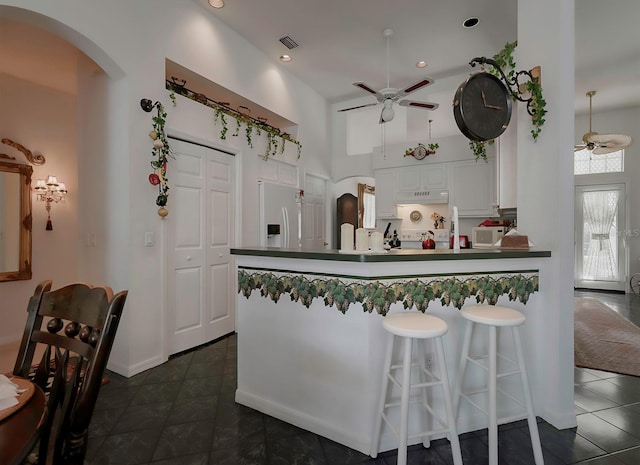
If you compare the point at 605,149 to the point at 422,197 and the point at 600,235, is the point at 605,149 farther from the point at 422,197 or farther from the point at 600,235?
the point at 422,197

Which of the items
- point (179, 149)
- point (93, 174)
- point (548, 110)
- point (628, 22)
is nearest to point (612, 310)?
point (628, 22)

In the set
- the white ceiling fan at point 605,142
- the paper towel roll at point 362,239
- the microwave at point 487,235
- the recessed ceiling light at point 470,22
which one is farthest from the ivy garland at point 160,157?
the white ceiling fan at point 605,142

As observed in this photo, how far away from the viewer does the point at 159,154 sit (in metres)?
2.86

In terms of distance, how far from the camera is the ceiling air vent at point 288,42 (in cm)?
397

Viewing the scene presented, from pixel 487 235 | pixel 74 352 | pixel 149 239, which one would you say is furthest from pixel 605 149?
pixel 74 352

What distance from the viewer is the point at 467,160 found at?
15.7ft

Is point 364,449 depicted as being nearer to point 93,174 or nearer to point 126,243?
point 126,243

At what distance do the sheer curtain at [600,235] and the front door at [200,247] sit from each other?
6928 millimetres

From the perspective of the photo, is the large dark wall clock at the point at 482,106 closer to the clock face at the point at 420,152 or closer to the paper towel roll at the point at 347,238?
the paper towel roll at the point at 347,238

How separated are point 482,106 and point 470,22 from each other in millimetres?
2246

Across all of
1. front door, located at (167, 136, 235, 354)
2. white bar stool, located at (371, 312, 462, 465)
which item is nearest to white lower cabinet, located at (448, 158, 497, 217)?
front door, located at (167, 136, 235, 354)

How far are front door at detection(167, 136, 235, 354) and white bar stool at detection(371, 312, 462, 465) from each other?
228cm

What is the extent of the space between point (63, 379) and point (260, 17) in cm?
392

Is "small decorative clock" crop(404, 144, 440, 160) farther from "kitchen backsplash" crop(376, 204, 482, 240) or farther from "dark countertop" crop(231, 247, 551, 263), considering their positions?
"dark countertop" crop(231, 247, 551, 263)
